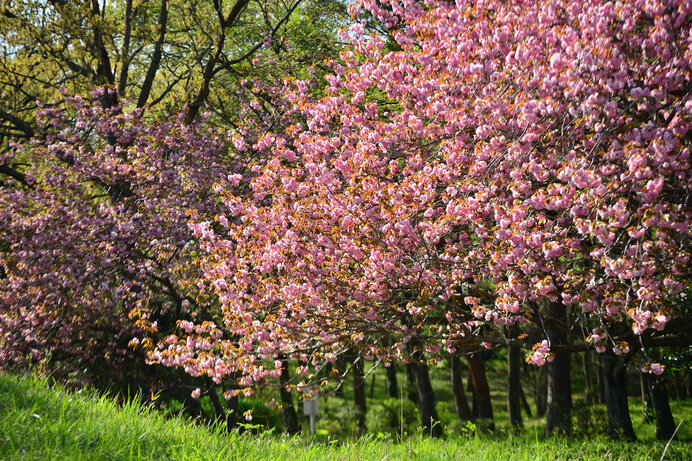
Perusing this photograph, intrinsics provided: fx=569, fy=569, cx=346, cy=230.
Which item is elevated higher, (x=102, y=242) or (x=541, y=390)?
(x=102, y=242)

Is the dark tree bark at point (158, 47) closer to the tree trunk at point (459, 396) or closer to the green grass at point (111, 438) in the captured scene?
the green grass at point (111, 438)

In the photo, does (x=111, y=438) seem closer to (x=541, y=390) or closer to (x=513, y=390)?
(x=513, y=390)

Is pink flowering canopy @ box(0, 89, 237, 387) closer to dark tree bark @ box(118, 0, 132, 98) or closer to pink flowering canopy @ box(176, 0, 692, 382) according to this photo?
dark tree bark @ box(118, 0, 132, 98)

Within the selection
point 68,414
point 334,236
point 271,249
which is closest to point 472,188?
point 334,236

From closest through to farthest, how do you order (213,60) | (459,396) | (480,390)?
(213,60) → (480,390) → (459,396)

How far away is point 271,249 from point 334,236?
1.12 meters

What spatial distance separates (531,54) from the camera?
19.0 ft

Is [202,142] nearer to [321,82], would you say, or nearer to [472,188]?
[321,82]

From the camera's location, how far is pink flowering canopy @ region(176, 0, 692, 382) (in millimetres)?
4723

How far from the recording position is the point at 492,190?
538 centimetres

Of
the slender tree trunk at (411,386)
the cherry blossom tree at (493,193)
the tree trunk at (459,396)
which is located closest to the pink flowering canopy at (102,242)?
the cherry blossom tree at (493,193)

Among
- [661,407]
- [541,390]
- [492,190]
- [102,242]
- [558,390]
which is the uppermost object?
[102,242]

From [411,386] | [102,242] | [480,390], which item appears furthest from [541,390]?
[102,242]

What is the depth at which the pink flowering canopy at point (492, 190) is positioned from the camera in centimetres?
472
